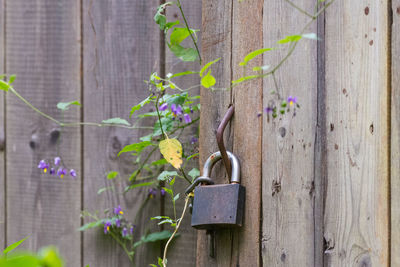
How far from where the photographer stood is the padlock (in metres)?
1.13

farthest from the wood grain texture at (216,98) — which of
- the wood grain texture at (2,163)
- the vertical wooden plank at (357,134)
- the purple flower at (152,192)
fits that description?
the wood grain texture at (2,163)

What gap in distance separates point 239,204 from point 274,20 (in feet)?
1.39

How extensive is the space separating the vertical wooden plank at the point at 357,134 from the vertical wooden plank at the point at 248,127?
0.52ft

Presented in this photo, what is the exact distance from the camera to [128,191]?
5.18 feet

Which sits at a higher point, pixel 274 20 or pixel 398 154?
pixel 274 20

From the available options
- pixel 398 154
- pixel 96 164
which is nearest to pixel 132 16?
pixel 96 164

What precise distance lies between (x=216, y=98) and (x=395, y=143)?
419 millimetres

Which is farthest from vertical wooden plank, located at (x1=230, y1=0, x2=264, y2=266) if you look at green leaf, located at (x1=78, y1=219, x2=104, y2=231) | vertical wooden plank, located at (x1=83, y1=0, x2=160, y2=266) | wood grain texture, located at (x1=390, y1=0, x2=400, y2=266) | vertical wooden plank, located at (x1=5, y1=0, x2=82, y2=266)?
vertical wooden plank, located at (x1=5, y1=0, x2=82, y2=266)

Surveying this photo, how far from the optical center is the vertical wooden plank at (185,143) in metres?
1.48

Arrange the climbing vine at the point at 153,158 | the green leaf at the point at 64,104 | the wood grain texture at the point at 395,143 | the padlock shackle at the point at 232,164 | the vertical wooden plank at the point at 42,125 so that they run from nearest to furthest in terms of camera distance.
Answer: the wood grain texture at the point at 395,143
the padlock shackle at the point at 232,164
the climbing vine at the point at 153,158
the green leaf at the point at 64,104
the vertical wooden plank at the point at 42,125

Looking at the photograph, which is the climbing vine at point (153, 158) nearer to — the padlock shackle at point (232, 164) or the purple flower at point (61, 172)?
the purple flower at point (61, 172)

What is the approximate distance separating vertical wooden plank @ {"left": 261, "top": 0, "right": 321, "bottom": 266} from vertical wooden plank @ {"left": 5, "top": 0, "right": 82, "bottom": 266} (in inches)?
28.4

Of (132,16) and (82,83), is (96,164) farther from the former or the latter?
(132,16)

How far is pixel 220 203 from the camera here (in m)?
1.14
